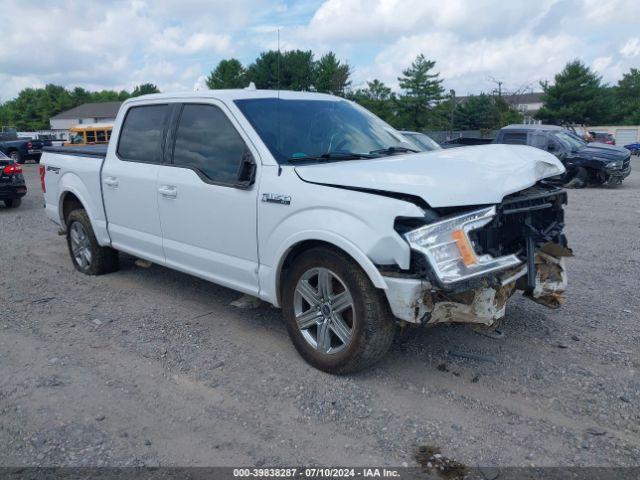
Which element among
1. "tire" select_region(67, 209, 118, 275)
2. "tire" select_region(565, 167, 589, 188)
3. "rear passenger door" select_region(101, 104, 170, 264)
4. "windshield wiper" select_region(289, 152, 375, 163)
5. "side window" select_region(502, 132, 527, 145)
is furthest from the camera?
"side window" select_region(502, 132, 527, 145)

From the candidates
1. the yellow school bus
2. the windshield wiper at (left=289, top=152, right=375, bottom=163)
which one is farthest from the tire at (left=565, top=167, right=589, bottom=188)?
the yellow school bus

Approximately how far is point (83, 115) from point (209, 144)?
3879 inches

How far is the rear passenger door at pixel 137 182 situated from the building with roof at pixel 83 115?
92033mm

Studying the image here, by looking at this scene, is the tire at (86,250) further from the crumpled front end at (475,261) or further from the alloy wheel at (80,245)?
the crumpled front end at (475,261)

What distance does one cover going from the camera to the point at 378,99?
55.2 metres

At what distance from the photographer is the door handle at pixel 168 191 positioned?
15.9 feet

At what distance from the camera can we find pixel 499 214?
3604 mm

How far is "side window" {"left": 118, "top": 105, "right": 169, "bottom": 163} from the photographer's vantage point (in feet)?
17.3

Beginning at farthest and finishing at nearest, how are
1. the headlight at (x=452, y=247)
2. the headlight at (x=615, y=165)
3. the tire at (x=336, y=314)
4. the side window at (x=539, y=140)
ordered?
1. the side window at (x=539, y=140)
2. the headlight at (x=615, y=165)
3. the tire at (x=336, y=314)
4. the headlight at (x=452, y=247)

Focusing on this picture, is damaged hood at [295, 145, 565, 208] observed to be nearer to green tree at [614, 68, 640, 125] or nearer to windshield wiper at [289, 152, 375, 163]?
windshield wiper at [289, 152, 375, 163]

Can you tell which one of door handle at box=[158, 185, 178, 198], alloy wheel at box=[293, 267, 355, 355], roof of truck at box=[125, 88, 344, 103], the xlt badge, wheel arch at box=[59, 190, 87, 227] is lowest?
alloy wheel at box=[293, 267, 355, 355]

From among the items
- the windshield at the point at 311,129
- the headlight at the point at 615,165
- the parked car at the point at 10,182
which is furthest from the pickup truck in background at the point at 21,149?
the windshield at the point at 311,129

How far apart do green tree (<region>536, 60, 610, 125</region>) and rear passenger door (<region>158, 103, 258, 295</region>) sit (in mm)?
60741

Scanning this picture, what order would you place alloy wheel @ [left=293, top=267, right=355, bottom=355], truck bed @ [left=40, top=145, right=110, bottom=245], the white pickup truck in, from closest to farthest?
the white pickup truck → alloy wheel @ [left=293, top=267, right=355, bottom=355] → truck bed @ [left=40, top=145, right=110, bottom=245]
